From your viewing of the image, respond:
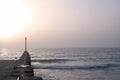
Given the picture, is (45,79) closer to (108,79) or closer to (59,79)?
(59,79)

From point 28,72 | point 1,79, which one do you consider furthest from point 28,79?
point 1,79

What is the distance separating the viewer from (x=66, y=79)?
28.5m

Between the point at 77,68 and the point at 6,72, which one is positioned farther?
the point at 77,68

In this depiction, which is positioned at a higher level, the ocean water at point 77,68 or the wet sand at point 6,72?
the wet sand at point 6,72

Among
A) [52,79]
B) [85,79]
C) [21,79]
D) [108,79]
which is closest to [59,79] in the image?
[52,79]

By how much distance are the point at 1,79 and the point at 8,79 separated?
1222 mm

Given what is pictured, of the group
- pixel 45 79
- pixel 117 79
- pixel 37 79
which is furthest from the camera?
pixel 117 79

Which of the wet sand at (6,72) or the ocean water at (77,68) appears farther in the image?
the ocean water at (77,68)

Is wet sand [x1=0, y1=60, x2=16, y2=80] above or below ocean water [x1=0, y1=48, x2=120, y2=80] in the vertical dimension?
above

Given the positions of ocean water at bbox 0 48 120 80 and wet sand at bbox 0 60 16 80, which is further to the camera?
ocean water at bbox 0 48 120 80

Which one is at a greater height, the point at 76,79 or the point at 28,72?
the point at 28,72

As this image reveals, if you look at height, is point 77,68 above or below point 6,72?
below

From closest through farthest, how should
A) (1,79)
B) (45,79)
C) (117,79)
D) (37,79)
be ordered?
(37,79) < (1,79) < (45,79) < (117,79)

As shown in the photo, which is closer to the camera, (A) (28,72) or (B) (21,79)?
(B) (21,79)
